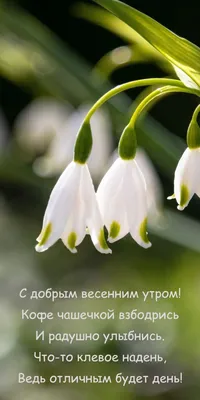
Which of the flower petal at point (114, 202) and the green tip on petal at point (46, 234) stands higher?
the flower petal at point (114, 202)

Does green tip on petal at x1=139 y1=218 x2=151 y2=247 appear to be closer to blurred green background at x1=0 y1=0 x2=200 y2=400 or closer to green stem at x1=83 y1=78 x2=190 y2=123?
green stem at x1=83 y1=78 x2=190 y2=123

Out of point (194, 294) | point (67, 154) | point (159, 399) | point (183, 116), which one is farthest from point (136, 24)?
point (183, 116)

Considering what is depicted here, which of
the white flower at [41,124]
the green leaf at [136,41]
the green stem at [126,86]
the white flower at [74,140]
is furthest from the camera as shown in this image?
the white flower at [41,124]

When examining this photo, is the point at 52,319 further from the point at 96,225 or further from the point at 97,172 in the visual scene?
the point at 96,225

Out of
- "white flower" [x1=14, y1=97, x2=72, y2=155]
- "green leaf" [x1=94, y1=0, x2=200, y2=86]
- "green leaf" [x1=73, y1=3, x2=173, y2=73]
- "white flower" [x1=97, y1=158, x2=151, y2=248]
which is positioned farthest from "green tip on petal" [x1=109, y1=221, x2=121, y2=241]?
"white flower" [x1=14, y1=97, x2=72, y2=155]

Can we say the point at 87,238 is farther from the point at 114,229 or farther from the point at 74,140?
the point at 114,229

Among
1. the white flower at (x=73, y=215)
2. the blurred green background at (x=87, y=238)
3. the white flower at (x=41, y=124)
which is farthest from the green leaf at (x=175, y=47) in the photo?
the white flower at (x=41, y=124)

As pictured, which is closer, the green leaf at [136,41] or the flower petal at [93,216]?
the flower petal at [93,216]

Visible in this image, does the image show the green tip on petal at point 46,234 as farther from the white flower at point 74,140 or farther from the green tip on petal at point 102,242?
the white flower at point 74,140

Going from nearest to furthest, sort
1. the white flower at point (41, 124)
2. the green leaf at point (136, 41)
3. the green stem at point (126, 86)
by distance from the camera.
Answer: the green stem at point (126, 86)
the green leaf at point (136, 41)
the white flower at point (41, 124)
